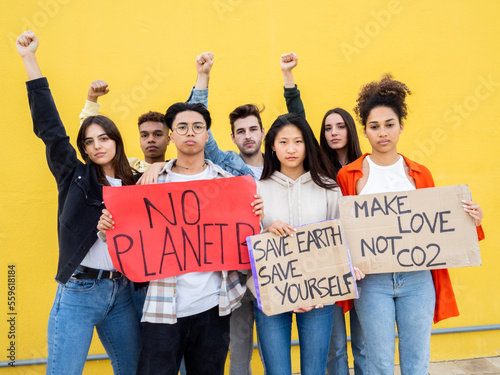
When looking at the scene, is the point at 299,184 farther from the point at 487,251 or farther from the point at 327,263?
the point at 487,251

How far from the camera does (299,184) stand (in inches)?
93.0

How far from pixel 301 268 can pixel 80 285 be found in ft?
4.07

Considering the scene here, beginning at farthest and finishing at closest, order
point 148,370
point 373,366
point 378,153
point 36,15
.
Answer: point 36,15 < point 378,153 < point 373,366 < point 148,370

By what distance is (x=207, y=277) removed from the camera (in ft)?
7.25

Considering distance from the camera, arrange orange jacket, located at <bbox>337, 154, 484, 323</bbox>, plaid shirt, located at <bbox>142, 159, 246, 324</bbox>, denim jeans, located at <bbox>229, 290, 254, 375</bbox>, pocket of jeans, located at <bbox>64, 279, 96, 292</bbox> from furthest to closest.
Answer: denim jeans, located at <bbox>229, 290, 254, 375</bbox>
orange jacket, located at <bbox>337, 154, 484, 323</bbox>
pocket of jeans, located at <bbox>64, 279, 96, 292</bbox>
plaid shirt, located at <bbox>142, 159, 246, 324</bbox>

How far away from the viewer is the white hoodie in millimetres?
2307

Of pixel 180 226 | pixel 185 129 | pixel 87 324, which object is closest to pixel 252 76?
pixel 185 129

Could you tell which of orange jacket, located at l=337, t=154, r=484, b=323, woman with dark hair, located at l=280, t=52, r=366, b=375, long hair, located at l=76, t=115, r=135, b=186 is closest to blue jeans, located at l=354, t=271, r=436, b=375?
orange jacket, located at l=337, t=154, r=484, b=323

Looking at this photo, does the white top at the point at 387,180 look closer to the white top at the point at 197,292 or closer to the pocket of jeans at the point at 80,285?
the white top at the point at 197,292

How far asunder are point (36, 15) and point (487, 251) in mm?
4819

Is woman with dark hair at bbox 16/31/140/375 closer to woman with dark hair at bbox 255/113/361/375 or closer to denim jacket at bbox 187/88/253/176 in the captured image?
denim jacket at bbox 187/88/253/176

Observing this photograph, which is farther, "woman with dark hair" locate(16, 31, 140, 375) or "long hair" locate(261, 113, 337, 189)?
"long hair" locate(261, 113, 337, 189)

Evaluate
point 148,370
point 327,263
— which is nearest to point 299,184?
point 327,263

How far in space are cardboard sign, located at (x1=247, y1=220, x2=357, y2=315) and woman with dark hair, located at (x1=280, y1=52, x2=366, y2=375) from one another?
29.0 inches
